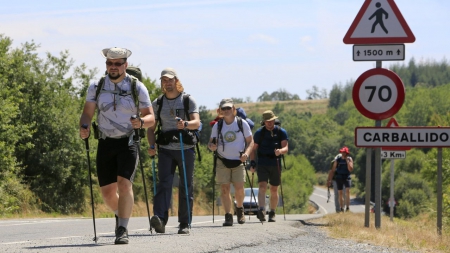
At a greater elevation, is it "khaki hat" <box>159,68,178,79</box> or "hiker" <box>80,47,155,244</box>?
"khaki hat" <box>159,68,178,79</box>

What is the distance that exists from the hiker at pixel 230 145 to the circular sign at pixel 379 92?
6.32ft

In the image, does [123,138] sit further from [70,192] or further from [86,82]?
[86,82]

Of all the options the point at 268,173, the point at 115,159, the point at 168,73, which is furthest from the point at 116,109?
the point at 268,173

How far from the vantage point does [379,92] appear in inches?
510

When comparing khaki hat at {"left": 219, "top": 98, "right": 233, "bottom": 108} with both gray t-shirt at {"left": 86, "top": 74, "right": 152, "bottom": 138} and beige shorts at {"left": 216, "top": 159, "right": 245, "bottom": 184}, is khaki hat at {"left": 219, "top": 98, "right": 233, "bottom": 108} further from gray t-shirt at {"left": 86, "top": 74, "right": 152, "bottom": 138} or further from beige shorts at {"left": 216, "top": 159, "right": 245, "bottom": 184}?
gray t-shirt at {"left": 86, "top": 74, "right": 152, "bottom": 138}

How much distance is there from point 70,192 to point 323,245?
36638 millimetres

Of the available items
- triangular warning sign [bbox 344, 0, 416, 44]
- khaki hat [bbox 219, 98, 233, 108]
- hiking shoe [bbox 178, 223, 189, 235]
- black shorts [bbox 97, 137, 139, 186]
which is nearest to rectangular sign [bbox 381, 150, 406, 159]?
khaki hat [bbox 219, 98, 233, 108]

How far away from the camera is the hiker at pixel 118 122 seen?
369 inches

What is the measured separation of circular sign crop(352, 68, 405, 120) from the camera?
12914mm

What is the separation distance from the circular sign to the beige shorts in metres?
2.26

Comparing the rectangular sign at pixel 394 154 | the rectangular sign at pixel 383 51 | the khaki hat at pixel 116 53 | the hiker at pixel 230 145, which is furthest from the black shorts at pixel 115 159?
the rectangular sign at pixel 394 154

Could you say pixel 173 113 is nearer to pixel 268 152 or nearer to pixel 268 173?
pixel 268 152

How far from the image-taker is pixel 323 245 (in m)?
10.4

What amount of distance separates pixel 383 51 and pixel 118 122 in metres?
5.08
